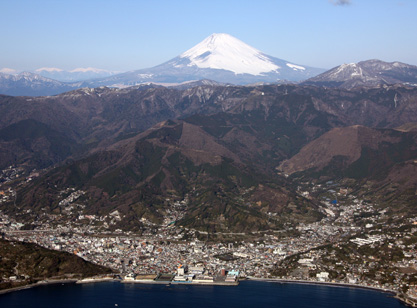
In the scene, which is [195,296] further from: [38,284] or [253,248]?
[253,248]

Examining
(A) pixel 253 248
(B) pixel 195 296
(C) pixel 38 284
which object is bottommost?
(A) pixel 253 248

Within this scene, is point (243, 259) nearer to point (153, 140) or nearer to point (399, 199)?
point (399, 199)

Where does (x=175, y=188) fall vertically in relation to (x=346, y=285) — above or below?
above

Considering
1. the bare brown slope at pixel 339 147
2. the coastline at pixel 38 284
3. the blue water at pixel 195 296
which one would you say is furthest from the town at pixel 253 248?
the bare brown slope at pixel 339 147

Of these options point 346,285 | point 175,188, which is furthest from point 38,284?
point 175,188

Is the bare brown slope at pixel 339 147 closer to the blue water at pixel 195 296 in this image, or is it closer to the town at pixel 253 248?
the town at pixel 253 248

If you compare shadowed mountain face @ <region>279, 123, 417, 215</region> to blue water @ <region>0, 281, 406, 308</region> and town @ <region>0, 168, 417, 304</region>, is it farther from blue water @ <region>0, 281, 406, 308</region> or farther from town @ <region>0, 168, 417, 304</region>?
blue water @ <region>0, 281, 406, 308</region>

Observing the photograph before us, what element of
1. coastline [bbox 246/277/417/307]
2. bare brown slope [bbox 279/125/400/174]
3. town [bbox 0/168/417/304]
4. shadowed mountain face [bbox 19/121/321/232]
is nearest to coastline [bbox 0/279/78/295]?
town [bbox 0/168/417/304]

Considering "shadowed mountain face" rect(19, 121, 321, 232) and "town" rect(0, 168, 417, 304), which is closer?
"town" rect(0, 168, 417, 304)
